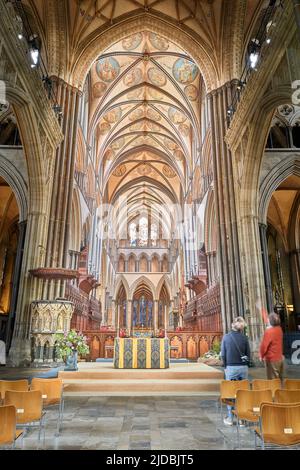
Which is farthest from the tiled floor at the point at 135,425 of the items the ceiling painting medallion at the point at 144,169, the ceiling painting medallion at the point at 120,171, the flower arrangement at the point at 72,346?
the ceiling painting medallion at the point at 144,169

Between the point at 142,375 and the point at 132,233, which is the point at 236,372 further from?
the point at 132,233

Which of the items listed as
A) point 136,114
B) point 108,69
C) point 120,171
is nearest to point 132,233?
point 120,171

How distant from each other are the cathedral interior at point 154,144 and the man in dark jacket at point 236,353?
17.9 ft

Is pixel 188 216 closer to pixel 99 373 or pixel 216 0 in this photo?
pixel 216 0

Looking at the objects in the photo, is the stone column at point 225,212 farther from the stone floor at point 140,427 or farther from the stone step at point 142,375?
the stone floor at point 140,427

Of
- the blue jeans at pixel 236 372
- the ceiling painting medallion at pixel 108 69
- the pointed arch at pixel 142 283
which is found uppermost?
the ceiling painting medallion at pixel 108 69

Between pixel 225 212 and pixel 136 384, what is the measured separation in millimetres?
7640

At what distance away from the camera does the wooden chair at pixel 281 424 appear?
2516 millimetres

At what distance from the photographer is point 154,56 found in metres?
18.7

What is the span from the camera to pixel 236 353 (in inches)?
177

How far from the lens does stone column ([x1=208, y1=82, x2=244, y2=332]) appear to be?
11.7 metres

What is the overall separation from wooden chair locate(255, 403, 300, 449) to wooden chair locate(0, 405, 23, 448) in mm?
1870

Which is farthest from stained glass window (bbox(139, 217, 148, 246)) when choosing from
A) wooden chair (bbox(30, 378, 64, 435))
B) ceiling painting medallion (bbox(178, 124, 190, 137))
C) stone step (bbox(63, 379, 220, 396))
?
wooden chair (bbox(30, 378, 64, 435))

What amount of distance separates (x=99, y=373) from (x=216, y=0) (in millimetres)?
15879
